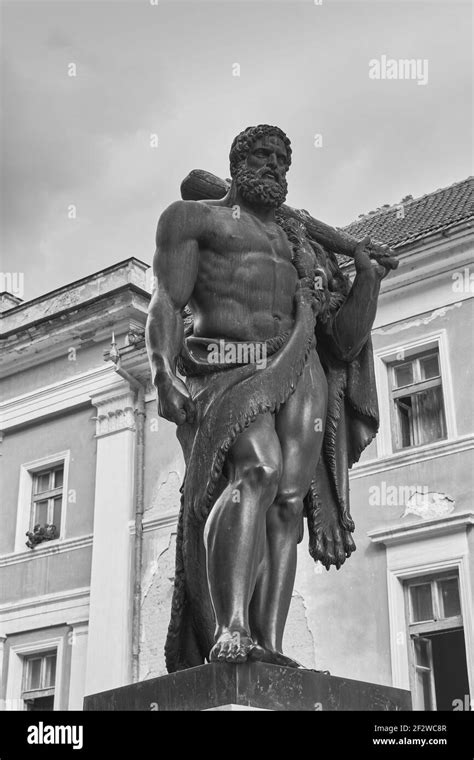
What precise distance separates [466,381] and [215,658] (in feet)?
36.8

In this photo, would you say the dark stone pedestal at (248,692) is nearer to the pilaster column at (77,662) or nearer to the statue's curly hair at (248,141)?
the statue's curly hair at (248,141)

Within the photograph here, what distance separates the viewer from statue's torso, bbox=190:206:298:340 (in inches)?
169

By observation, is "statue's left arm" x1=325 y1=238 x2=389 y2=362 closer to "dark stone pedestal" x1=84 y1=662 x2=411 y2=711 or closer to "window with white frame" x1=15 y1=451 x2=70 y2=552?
"dark stone pedestal" x1=84 y1=662 x2=411 y2=711

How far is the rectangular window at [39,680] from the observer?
1742cm

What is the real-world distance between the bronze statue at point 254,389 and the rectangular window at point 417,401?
1001 centimetres

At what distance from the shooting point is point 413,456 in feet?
47.2

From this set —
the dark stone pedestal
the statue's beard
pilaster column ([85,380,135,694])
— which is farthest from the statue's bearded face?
pilaster column ([85,380,135,694])

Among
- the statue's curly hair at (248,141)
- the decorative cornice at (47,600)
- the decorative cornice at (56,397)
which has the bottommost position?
the statue's curly hair at (248,141)

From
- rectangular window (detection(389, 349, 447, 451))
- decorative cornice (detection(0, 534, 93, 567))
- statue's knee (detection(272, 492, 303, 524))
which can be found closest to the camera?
statue's knee (detection(272, 492, 303, 524))

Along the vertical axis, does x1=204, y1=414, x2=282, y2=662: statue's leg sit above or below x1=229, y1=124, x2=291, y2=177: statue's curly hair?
Answer: below

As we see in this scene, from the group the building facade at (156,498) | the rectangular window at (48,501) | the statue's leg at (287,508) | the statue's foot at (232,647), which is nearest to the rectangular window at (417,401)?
the building facade at (156,498)

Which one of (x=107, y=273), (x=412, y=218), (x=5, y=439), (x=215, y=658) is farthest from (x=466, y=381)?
(x=215, y=658)
